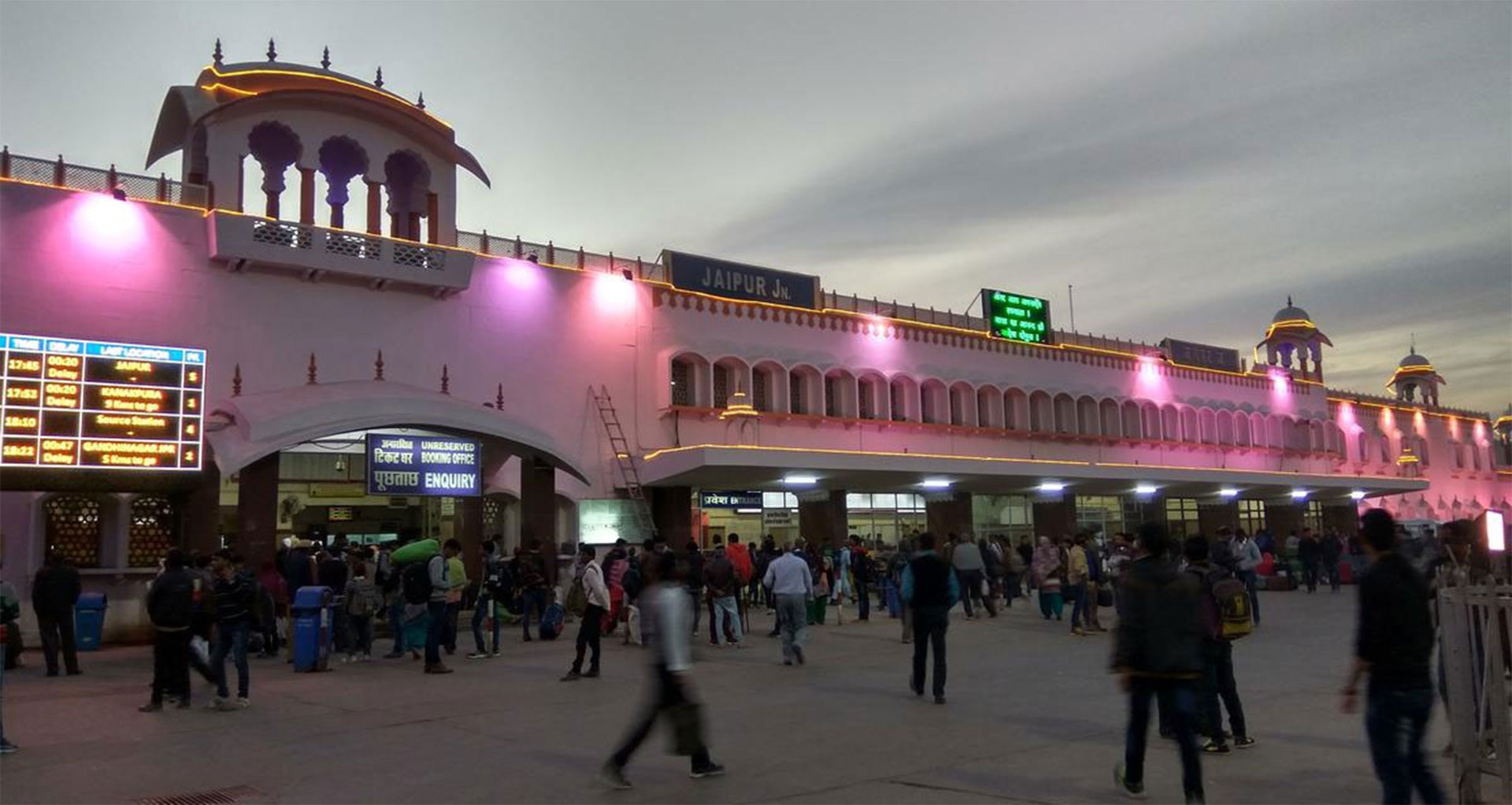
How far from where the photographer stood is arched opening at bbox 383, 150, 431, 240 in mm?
22750

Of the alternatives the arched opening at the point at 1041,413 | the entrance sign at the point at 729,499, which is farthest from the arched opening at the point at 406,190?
the arched opening at the point at 1041,413

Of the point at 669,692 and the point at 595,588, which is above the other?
the point at 595,588

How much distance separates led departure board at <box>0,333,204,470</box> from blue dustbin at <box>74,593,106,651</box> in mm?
2084

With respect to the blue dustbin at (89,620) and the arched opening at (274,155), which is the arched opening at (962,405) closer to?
the arched opening at (274,155)

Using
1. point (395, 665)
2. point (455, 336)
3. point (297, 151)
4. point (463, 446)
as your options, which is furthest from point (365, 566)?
point (297, 151)

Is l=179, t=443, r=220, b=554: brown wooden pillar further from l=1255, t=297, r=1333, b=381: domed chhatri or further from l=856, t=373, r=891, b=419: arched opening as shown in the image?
l=1255, t=297, r=1333, b=381: domed chhatri

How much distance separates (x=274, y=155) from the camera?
21.3 meters

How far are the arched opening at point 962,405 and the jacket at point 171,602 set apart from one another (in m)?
24.0

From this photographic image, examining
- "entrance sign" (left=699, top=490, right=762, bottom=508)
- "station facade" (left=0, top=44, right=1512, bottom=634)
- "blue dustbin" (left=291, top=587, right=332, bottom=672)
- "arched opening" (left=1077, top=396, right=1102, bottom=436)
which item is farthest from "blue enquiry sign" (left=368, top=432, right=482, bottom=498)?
"arched opening" (left=1077, top=396, right=1102, bottom=436)

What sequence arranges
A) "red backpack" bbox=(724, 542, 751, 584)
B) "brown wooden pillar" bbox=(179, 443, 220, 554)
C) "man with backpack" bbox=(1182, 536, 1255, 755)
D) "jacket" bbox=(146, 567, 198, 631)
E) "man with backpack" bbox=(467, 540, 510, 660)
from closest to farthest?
"man with backpack" bbox=(1182, 536, 1255, 755) < "jacket" bbox=(146, 567, 198, 631) < "man with backpack" bbox=(467, 540, 510, 660) < "brown wooden pillar" bbox=(179, 443, 220, 554) < "red backpack" bbox=(724, 542, 751, 584)

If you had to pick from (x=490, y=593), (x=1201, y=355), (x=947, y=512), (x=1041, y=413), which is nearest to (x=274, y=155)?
(x=490, y=593)

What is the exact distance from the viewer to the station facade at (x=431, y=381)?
1778 centimetres

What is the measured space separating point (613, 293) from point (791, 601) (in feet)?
42.2

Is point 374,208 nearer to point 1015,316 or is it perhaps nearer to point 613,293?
point 613,293
